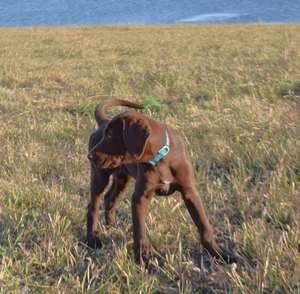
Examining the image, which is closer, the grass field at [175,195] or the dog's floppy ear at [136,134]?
the dog's floppy ear at [136,134]

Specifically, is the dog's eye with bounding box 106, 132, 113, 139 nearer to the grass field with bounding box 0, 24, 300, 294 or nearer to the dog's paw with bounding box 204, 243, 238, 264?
the grass field with bounding box 0, 24, 300, 294

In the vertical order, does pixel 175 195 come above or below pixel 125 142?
below

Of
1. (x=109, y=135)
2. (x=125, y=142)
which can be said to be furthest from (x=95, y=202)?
(x=125, y=142)

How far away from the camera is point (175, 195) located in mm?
4223

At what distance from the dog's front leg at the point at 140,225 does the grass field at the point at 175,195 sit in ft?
0.29

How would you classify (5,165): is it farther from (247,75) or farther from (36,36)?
(36,36)

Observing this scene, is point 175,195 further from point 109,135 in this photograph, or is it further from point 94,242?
point 109,135

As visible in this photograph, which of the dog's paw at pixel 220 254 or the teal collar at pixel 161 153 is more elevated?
the teal collar at pixel 161 153

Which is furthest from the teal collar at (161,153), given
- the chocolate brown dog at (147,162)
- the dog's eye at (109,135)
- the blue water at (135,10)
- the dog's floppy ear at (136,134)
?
the blue water at (135,10)

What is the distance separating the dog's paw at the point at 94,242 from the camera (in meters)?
3.56

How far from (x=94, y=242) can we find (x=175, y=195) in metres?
0.92

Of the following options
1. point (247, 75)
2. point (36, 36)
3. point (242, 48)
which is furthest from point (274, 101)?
point (36, 36)

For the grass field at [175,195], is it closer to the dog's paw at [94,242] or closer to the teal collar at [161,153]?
the dog's paw at [94,242]

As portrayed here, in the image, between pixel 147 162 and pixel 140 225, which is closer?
pixel 147 162
